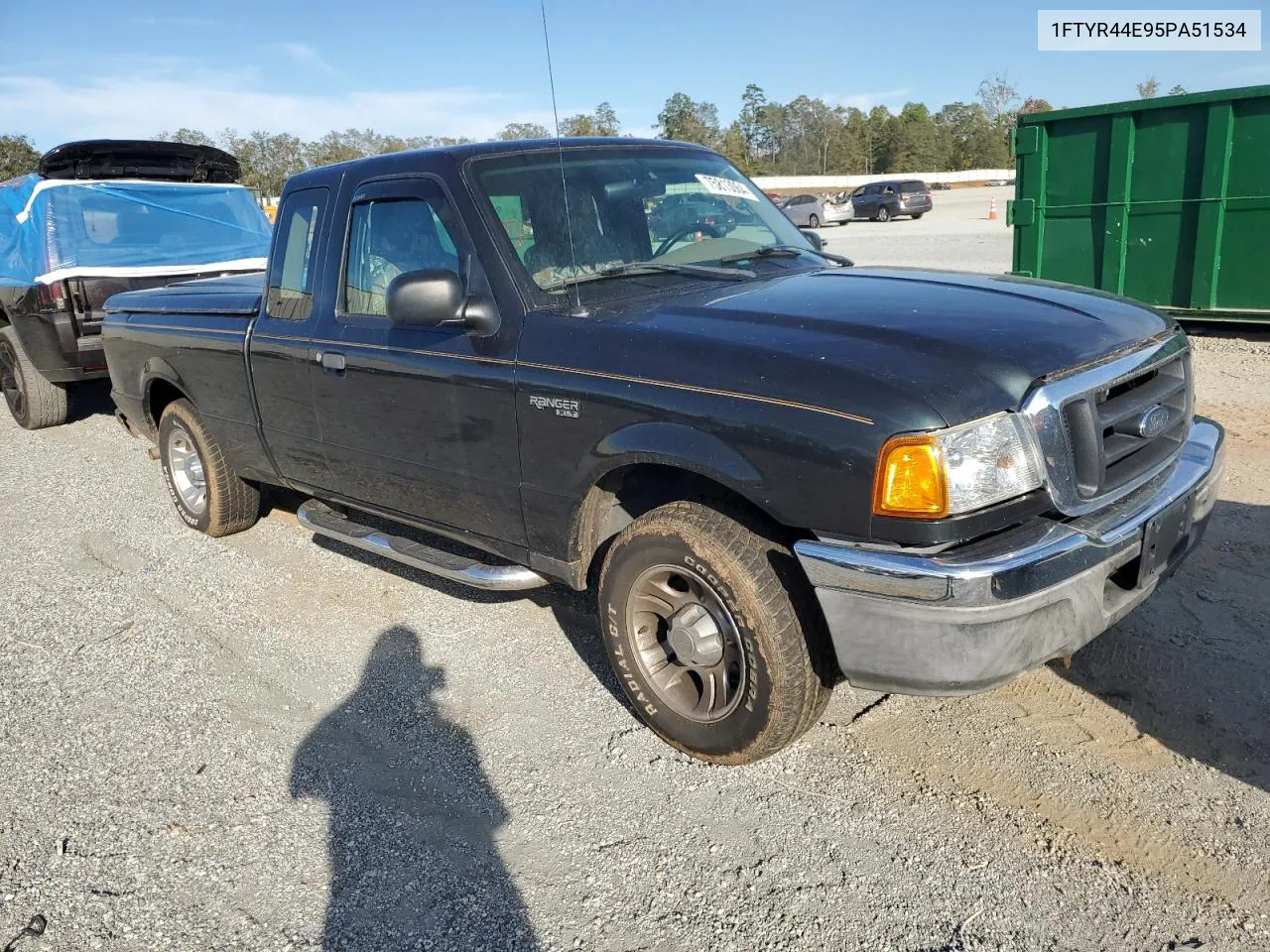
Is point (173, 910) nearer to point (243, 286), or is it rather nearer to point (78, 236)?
point (243, 286)

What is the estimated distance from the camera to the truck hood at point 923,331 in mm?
2586

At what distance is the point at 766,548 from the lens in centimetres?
291

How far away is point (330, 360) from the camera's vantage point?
4141 millimetres

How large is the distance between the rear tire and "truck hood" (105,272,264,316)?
3.15 m

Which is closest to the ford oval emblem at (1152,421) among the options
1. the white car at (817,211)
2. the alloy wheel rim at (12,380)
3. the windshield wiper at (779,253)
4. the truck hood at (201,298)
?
the windshield wiper at (779,253)

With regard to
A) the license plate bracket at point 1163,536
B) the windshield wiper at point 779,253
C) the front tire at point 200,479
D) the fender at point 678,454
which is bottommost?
the front tire at point 200,479

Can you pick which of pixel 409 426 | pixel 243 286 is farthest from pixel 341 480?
pixel 243 286

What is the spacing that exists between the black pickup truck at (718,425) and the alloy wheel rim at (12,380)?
5496mm

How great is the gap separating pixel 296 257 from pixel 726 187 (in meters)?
2.01

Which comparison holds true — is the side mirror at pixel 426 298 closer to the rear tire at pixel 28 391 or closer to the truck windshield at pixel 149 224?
the truck windshield at pixel 149 224

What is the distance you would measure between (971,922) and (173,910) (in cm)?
218

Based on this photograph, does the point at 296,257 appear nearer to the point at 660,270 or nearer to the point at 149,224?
the point at 660,270

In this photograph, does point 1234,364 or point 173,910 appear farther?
point 1234,364

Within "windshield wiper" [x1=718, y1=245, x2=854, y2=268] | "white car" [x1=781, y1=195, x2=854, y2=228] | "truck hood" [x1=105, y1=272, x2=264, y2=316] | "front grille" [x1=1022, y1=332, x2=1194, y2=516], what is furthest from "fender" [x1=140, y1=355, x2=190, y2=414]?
"white car" [x1=781, y1=195, x2=854, y2=228]
